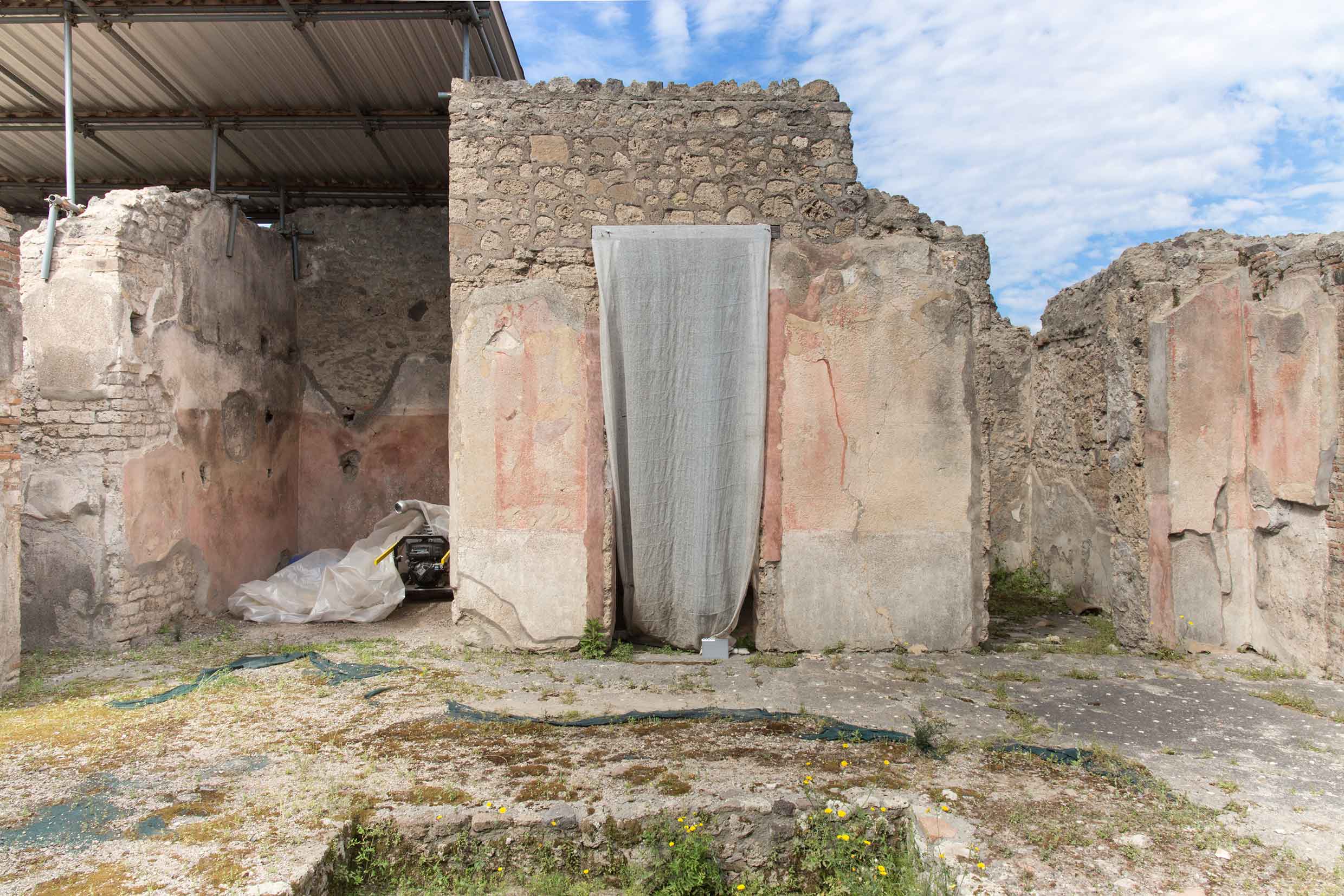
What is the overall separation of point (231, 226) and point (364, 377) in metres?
1.90

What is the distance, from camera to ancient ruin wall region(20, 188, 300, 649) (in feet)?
16.9

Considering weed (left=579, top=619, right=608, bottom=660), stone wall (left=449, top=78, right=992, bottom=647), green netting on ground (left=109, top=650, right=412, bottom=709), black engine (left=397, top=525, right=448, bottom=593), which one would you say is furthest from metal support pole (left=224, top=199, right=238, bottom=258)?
weed (left=579, top=619, right=608, bottom=660)

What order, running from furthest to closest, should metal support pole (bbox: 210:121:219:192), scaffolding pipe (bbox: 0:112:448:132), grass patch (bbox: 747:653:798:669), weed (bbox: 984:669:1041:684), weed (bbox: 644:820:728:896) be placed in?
1. scaffolding pipe (bbox: 0:112:448:132)
2. metal support pole (bbox: 210:121:219:192)
3. grass patch (bbox: 747:653:798:669)
4. weed (bbox: 984:669:1041:684)
5. weed (bbox: 644:820:728:896)

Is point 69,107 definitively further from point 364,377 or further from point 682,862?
point 682,862

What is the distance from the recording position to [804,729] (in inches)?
147

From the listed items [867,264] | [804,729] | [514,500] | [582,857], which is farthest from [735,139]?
[582,857]

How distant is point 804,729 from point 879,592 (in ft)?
5.14

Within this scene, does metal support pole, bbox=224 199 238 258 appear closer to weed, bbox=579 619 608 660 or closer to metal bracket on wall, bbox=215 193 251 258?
metal bracket on wall, bbox=215 193 251 258

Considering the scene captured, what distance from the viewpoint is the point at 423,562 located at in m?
6.50

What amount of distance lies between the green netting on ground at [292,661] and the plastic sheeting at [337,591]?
3.19 ft

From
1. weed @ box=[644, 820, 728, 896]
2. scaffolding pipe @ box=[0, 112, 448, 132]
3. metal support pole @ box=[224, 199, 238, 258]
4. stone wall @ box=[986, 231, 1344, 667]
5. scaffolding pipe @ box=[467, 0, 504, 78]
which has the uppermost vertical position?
scaffolding pipe @ box=[467, 0, 504, 78]

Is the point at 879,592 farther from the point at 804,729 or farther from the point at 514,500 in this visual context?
the point at 514,500

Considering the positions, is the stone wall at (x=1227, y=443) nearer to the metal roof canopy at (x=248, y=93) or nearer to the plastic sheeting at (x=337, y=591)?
the plastic sheeting at (x=337, y=591)

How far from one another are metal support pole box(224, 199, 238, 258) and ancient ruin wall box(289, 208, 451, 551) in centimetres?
142
